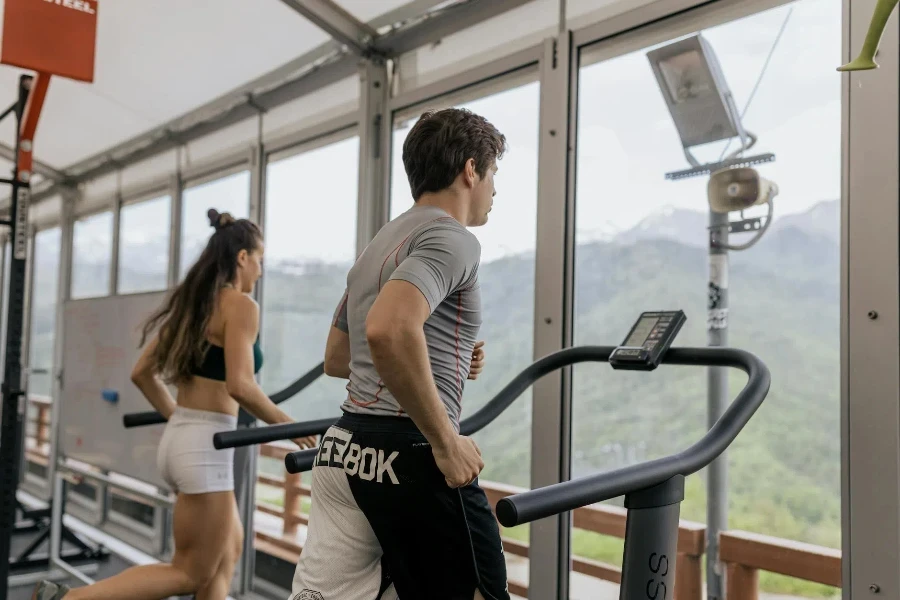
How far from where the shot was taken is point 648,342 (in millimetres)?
1806

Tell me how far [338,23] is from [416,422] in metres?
2.25

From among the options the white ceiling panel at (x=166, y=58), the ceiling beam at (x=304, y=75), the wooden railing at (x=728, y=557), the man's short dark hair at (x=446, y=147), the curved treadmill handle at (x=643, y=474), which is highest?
the white ceiling panel at (x=166, y=58)

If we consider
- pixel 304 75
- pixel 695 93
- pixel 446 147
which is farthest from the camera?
pixel 304 75

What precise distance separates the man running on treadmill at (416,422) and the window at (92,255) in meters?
4.68

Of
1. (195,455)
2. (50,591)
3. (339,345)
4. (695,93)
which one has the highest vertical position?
(695,93)

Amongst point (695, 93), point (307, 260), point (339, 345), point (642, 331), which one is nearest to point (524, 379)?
point (642, 331)

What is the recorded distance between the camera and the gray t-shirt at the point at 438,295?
4.61ft

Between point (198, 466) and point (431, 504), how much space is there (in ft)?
4.51

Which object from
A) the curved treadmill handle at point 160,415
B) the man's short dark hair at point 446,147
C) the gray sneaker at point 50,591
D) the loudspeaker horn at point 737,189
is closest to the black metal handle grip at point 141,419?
the curved treadmill handle at point 160,415

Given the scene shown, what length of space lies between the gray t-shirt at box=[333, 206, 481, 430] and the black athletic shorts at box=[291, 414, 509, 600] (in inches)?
2.6

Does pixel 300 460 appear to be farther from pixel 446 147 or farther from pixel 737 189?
pixel 737 189

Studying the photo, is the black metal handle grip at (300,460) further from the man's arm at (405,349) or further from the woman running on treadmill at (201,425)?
the woman running on treadmill at (201,425)

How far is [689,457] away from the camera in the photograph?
1.38 meters

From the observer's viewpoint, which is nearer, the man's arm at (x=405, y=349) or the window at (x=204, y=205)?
the man's arm at (x=405, y=349)
